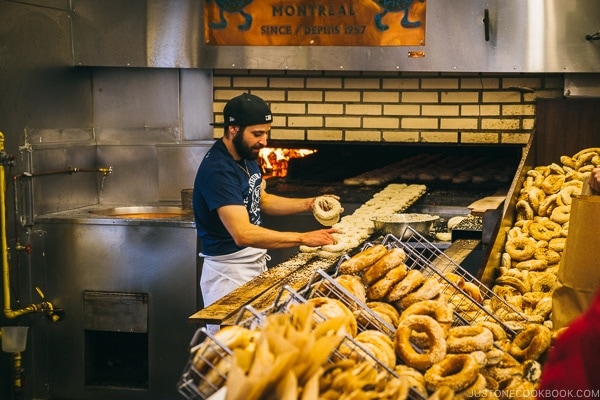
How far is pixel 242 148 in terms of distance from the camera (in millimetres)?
4699

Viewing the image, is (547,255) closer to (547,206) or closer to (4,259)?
(547,206)

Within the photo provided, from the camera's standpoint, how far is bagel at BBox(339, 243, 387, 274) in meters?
3.18

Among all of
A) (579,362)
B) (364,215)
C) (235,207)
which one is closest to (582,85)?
(364,215)

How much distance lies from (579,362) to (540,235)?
128 inches

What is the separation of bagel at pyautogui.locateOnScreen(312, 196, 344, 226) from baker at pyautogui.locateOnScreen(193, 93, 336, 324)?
0.17 meters

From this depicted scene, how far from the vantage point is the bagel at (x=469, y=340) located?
103 inches

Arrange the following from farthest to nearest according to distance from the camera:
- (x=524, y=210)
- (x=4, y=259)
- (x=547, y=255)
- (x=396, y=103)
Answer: (x=396, y=103) → (x=4, y=259) → (x=524, y=210) → (x=547, y=255)

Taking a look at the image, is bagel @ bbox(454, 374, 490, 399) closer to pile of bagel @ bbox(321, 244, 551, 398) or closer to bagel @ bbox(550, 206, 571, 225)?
pile of bagel @ bbox(321, 244, 551, 398)

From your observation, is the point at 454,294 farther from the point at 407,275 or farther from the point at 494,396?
the point at 494,396

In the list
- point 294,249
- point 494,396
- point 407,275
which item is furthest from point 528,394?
point 294,249

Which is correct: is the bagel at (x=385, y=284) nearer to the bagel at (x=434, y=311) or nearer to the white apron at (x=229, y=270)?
the bagel at (x=434, y=311)

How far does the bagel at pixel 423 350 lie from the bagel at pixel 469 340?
4 centimetres

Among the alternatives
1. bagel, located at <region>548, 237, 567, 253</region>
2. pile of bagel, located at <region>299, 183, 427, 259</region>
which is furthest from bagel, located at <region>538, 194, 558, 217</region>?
pile of bagel, located at <region>299, 183, 427, 259</region>

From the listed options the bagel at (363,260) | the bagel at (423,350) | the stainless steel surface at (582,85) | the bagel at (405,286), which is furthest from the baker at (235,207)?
the stainless steel surface at (582,85)
